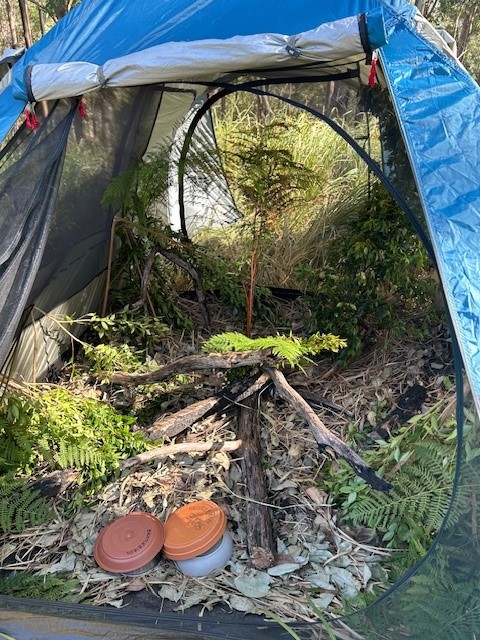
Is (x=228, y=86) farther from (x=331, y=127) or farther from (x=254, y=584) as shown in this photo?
(x=254, y=584)

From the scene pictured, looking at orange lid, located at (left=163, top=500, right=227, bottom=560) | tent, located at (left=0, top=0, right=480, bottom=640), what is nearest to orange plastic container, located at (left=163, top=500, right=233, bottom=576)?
orange lid, located at (left=163, top=500, right=227, bottom=560)

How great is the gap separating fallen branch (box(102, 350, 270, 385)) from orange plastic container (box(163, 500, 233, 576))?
0.64 metres

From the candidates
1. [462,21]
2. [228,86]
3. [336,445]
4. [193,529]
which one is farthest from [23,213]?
[462,21]

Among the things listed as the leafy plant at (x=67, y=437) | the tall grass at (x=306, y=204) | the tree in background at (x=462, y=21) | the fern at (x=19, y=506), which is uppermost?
the tree in background at (x=462, y=21)

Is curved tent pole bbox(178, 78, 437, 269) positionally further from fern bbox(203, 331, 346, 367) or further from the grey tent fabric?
the grey tent fabric

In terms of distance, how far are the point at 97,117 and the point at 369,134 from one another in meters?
1.28

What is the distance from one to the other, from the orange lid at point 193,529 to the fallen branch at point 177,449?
0.26 metres

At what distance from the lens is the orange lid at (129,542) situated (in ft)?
6.91

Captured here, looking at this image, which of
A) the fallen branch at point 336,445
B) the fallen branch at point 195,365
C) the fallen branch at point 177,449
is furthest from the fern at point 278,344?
the fallen branch at point 177,449

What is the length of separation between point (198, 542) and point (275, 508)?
0.41 metres

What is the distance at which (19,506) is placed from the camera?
2.35 metres

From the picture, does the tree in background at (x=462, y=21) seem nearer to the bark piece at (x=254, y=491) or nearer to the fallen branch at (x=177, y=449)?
the bark piece at (x=254, y=491)

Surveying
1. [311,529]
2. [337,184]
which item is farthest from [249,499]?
[337,184]

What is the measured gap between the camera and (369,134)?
289cm
